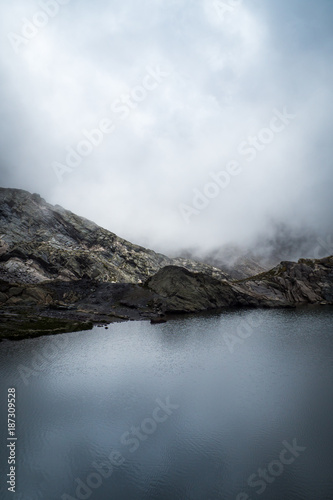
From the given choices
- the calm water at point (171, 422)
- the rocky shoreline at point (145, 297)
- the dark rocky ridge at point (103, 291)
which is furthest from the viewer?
the dark rocky ridge at point (103, 291)

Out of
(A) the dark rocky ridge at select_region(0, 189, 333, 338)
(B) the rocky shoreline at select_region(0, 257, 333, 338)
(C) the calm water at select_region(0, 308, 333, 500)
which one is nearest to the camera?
(C) the calm water at select_region(0, 308, 333, 500)

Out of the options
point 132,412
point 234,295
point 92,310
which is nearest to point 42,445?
point 132,412

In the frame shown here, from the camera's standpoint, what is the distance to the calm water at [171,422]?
825 inches

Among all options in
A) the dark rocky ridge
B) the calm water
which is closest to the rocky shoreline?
the dark rocky ridge

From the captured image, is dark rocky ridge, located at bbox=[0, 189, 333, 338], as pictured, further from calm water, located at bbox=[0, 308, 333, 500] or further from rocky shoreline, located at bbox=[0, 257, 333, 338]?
calm water, located at bbox=[0, 308, 333, 500]

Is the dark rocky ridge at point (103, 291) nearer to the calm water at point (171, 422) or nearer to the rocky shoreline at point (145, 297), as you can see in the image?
the rocky shoreline at point (145, 297)

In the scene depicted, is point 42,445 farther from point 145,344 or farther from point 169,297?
point 169,297

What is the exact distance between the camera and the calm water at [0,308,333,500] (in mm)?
20953

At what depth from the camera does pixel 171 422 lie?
3008cm

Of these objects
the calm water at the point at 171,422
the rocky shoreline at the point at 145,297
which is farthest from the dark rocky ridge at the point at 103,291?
the calm water at the point at 171,422

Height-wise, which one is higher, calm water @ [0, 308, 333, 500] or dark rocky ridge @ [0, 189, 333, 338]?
dark rocky ridge @ [0, 189, 333, 338]

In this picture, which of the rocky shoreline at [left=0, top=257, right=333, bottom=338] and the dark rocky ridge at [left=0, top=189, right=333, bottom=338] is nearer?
the rocky shoreline at [left=0, top=257, right=333, bottom=338]

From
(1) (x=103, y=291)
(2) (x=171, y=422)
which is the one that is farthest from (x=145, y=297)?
(2) (x=171, y=422)

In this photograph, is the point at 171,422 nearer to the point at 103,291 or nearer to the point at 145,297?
the point at 145,297
